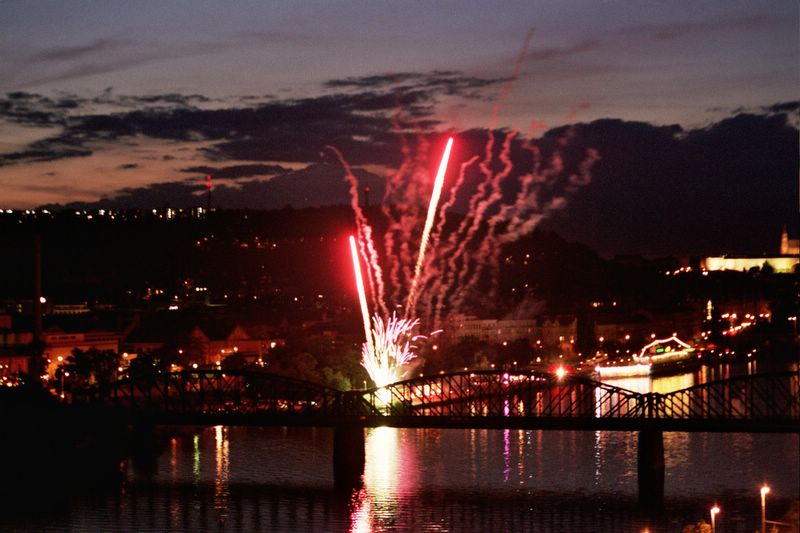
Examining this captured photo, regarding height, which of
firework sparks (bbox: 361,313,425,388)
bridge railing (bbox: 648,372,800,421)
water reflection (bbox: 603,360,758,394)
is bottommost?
bridge railing (bbox: 648,372,800,421)

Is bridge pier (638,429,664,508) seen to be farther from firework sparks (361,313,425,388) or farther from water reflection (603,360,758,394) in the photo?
water reflection (603,360,758,394)

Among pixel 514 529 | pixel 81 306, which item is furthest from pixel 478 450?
pixel 81 306

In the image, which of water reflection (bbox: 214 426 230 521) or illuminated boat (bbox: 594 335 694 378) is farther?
illuminated boat (bbox: 594 335 694 378)

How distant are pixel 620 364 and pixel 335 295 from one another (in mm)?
19075

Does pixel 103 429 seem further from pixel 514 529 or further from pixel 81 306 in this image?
pixel 81 306

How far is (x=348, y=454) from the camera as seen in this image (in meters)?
29.7

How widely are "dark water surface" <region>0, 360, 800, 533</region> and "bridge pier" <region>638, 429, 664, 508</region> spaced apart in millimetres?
248

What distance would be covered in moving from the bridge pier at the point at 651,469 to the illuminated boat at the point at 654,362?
3090cm

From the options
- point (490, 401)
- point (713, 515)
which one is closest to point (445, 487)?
point (713, 515)

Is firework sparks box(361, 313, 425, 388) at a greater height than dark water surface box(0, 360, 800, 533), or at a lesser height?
greater

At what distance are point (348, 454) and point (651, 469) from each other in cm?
620

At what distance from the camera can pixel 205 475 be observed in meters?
28.7

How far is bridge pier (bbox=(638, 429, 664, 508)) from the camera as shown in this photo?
83.9 ft

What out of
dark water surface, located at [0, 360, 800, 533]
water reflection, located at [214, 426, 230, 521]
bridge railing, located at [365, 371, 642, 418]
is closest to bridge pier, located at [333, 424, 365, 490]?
dark water surface, located at [0, 360, 800, 533]
